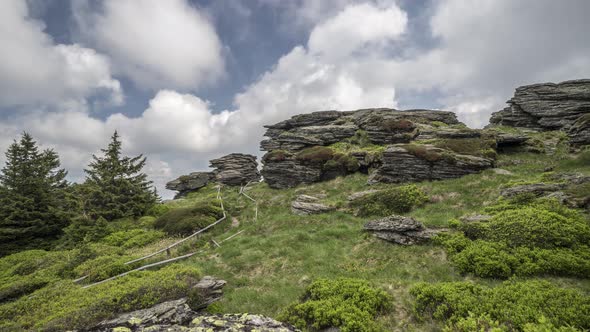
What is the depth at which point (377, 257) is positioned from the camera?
12828mm

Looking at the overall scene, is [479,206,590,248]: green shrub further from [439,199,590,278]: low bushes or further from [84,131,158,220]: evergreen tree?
[84,131,158,220]: evergreen tree

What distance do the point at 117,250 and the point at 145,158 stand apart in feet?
64.8

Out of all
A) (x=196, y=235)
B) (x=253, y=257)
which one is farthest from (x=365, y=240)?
(x=196, y=235)

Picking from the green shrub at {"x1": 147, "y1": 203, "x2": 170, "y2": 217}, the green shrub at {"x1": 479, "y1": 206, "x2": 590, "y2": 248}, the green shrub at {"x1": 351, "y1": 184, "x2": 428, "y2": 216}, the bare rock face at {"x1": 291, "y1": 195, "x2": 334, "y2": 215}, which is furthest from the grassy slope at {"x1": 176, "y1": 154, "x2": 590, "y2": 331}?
the green shrub at {"x1": 147, "y1": 203, "x2": 170, "y2": 217}

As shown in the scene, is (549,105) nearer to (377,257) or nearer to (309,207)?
(309,207)

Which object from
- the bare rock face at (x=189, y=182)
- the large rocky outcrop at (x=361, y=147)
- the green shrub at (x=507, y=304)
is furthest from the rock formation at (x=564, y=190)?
the bare rock face at (x=189, y=182)

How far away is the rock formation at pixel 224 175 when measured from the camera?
48.3m

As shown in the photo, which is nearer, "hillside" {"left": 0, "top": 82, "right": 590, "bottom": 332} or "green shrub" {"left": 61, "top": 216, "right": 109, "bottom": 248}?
"hillside" {"left": 0, "top": 82, "right": 590, "bottom": 332}

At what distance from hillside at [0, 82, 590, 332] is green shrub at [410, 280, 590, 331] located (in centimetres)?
4

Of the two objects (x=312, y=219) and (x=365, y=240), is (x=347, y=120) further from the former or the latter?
(x=365, y=240)

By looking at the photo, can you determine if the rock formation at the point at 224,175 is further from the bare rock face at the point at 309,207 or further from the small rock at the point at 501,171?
the small rock at the point at 501,171

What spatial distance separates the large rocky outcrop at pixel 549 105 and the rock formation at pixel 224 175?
46937 mm

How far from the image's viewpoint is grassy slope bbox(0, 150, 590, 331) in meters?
10.3

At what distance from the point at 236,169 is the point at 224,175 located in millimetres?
3009
